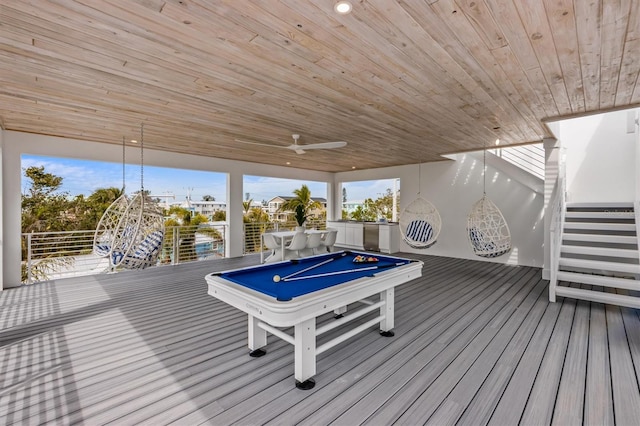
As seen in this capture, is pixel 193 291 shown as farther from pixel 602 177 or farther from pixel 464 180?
pixel 602 177

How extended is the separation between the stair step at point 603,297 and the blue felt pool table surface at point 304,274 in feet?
8.69

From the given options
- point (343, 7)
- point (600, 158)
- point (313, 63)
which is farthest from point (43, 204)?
point (600, 158)

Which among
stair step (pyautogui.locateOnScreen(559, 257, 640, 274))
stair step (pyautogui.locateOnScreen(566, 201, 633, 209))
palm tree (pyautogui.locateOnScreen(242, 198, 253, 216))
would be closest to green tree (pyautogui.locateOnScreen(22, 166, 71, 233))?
palm tree (pyautogui.locateOnScreen(242, 198, 253, 216))

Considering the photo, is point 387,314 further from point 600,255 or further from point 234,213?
point 234,213

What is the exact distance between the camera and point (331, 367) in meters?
2.44

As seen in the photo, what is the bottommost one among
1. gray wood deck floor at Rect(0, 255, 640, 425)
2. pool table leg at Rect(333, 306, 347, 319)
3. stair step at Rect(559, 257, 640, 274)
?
gray wood deck floor at Rect(0, 255, 640, 425)

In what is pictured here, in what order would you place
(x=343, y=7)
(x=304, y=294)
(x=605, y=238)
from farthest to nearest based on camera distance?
(x=605, y=238) < (x=304, y=294) < (x=343, y=7)

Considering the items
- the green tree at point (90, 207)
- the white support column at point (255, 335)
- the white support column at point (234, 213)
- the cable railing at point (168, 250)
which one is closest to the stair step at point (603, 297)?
the white support column at point (255, 335)

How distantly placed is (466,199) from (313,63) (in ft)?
21.0

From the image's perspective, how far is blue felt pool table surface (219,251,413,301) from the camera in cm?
233

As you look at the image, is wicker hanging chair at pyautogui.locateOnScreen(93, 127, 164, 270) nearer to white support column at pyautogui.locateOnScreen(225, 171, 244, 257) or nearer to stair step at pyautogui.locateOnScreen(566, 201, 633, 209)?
white support column at pyautogui.locateOnScreen(225, 171, 244, 257)

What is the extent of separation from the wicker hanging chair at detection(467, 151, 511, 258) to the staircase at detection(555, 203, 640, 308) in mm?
887

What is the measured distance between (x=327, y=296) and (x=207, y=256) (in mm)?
6644

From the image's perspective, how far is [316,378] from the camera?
7.51ft
